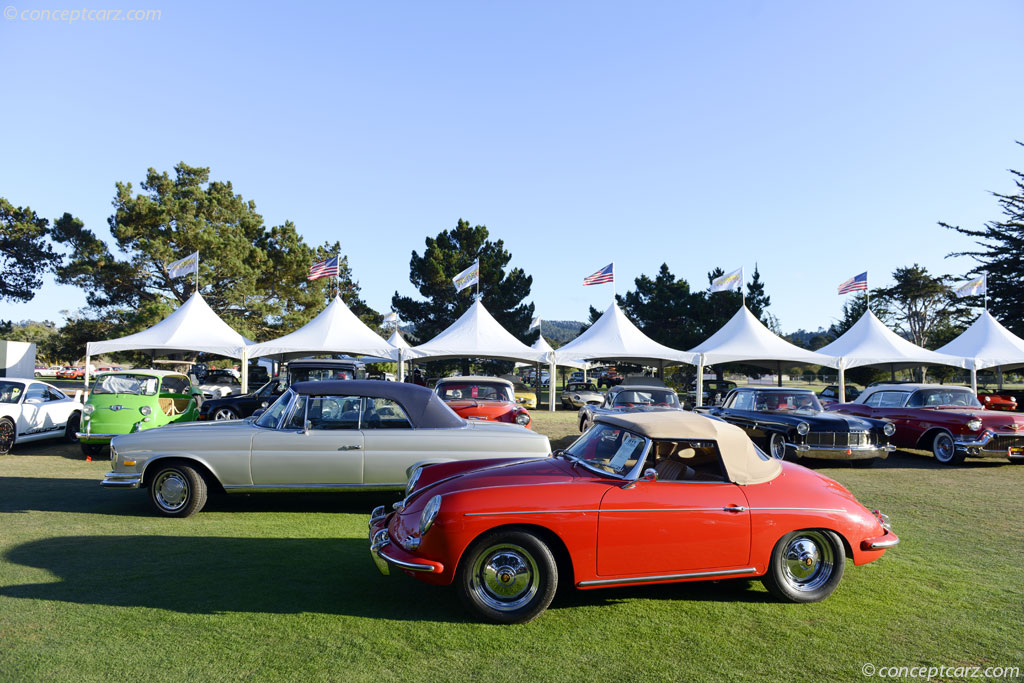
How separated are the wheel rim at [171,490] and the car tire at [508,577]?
173 inches

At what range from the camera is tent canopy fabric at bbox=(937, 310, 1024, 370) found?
27.1 m

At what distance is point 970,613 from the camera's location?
4.52 m

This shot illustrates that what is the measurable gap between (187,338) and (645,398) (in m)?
17.5

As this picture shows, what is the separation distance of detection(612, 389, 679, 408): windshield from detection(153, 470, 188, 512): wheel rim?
31.3ft

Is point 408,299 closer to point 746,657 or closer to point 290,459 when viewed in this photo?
point 290,459

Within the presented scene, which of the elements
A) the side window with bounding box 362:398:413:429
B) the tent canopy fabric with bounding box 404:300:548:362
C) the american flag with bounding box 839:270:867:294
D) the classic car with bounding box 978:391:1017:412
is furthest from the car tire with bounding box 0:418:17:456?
the american flag with bounding box 839:270:867:294

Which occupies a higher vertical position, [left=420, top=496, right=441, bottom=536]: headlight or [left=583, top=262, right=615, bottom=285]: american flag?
[left=583, top=262, right=615, bottom=285]: american flag

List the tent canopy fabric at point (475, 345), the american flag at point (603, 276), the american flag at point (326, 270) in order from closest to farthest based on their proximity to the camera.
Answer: the tent canopy fabric at point (475, 345) < the american flag at point (326, 270) < the american flag at point (603, 276)

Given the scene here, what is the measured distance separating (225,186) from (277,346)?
860 inches

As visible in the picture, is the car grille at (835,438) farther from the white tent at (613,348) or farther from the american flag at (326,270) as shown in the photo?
the american flag at (326,270)

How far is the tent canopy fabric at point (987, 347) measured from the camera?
27.1m

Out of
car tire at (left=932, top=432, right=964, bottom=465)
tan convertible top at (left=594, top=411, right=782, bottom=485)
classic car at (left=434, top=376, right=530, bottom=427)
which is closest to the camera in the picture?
tan convertible top at (left=594, top=411, right=782, bottom=485)

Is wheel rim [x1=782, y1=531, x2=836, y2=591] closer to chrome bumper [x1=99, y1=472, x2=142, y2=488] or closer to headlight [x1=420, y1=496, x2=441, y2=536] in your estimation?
headlight [x1=420, y1=496, x2=441, y2=536]

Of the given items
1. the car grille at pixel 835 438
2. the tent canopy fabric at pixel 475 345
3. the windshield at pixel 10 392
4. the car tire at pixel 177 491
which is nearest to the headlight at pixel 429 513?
the car tire at pixel 177 491
